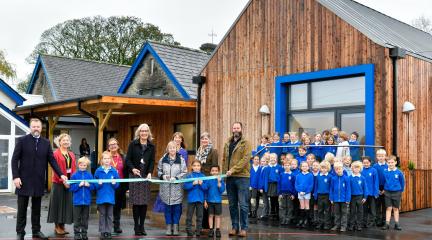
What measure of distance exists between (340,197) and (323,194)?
340mm

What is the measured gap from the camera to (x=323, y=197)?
34.0ft

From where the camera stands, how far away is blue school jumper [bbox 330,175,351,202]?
33.3 ft

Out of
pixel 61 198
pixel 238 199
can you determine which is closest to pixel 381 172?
pixel 238 199

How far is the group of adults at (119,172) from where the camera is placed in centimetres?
874

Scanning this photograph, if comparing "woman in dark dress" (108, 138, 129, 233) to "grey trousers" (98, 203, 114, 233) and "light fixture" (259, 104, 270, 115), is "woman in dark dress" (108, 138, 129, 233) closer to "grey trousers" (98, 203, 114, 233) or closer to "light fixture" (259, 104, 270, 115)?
"grey trousers" (98, 203, 114, 233)

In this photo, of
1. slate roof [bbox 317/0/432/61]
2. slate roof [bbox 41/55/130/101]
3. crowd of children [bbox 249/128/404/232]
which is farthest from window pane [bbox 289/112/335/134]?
slate roof [bbox 41/55/130/101]

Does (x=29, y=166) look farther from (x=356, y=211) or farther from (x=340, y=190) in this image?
(x=356, y=211)

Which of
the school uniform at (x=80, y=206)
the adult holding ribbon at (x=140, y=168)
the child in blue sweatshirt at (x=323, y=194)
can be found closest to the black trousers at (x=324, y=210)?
the child in blue sweatshirt at (x=323, y=194)

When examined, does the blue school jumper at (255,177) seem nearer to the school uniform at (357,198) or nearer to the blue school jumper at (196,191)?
the school uniform at (357,198)

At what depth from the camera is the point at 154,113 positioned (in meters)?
21.9

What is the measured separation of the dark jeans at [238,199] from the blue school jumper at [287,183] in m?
1.79

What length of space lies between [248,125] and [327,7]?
4.10 meters

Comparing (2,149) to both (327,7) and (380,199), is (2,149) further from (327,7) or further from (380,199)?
(380,199)

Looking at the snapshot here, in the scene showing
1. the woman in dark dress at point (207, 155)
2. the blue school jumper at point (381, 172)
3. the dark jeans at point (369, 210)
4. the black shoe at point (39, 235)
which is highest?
the woman in dark dress at point (207, 155)
